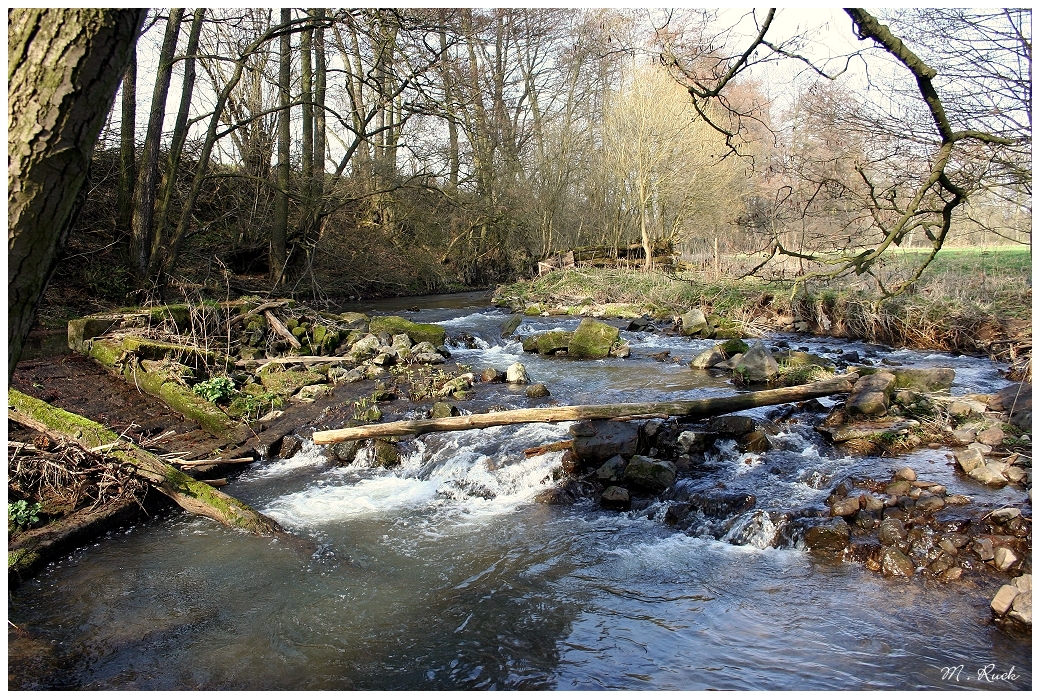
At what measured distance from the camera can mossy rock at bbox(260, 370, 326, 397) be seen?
845 cm

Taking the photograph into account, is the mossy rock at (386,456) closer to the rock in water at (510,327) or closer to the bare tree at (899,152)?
the bare tree at (899,152)

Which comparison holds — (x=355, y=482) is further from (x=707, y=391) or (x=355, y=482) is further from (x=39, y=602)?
(x=707, y=391)

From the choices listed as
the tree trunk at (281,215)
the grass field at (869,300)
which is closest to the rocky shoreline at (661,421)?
the grass field at (869,300)

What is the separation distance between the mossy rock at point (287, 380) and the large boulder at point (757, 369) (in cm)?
620

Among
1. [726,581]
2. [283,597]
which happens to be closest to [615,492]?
[726,581]

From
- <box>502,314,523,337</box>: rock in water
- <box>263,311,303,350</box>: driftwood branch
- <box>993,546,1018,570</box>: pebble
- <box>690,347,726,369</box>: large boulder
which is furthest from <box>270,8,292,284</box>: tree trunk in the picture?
<box>993,546,1018,570</box>: pebble

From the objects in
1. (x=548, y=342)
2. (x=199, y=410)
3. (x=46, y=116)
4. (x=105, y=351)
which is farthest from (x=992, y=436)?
(x=105, y=351)

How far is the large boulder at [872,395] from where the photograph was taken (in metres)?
6.81

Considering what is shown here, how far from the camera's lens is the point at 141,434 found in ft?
22.6

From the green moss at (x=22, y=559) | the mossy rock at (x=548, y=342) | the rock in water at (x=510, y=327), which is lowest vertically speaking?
the green moss at (x=22, y=559)

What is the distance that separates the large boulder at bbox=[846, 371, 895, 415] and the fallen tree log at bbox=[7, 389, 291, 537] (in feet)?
20.0

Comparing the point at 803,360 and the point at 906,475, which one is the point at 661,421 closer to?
the point at 906,475

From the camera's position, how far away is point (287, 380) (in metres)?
8.76

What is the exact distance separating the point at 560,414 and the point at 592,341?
5.12m
